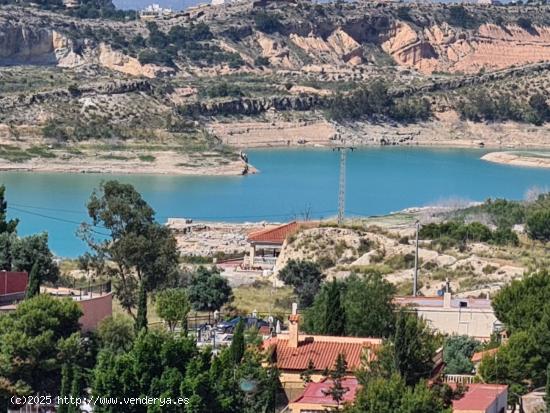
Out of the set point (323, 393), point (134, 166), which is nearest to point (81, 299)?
point (323, 393)

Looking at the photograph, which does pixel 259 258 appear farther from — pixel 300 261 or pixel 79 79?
pixel 79 79

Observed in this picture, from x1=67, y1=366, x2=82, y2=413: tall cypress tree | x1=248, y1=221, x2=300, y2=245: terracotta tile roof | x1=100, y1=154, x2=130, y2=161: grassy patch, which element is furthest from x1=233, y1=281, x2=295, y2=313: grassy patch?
x1=100, y1=154, x2=130, y2=161: grassy patch

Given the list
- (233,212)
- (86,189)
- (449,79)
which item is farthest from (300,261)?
(449,79)

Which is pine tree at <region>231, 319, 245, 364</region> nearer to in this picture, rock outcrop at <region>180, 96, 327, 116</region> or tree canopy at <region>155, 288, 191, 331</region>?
tree canopy at <region>155, 288, 191, 331</region>

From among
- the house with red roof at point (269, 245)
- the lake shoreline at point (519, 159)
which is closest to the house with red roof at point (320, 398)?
the house with red roof at point (269, 245)

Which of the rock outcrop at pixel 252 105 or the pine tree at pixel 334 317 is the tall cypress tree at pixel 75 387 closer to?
the pine tree at pixel 334 317
